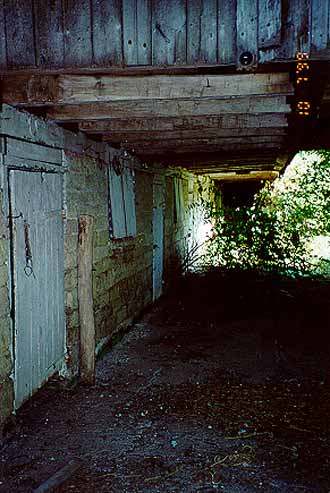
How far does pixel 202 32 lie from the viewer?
3.77 m

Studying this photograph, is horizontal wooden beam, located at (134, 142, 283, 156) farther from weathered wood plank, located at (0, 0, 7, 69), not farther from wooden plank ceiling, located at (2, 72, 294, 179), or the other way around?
weathered wood plank, located at (0, 0, 7, 69)

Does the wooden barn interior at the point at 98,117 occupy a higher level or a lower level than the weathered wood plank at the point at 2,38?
lower

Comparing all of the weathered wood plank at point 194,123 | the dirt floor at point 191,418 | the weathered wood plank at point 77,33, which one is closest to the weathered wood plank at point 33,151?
the weathered wood plank at point 194,123

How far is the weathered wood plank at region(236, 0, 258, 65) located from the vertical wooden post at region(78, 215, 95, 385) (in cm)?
280

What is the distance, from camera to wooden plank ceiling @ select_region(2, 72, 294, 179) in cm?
408

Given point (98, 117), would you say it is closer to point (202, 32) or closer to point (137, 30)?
point (137, 30)

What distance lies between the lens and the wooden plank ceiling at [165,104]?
408 cm

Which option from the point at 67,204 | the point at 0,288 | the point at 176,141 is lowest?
the point at 0,288

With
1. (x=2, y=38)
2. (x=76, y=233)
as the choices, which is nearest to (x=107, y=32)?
(x=2, y=38)

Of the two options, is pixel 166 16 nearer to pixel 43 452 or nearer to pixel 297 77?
pixel 297 77

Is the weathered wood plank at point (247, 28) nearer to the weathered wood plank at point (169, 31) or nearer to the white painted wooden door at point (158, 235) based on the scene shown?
the weathered wood plank at point (169, 31)

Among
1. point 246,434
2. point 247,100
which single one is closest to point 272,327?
point 246,434

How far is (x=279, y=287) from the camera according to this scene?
1170 cm

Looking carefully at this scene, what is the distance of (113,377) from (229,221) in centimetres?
886
